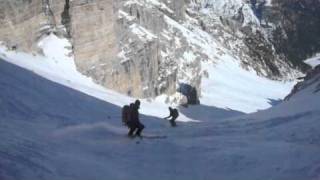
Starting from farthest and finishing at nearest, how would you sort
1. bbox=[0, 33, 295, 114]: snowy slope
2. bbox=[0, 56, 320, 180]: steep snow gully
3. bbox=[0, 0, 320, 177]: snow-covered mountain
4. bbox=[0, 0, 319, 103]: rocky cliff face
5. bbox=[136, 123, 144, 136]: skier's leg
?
bbox=[0, 0, 319, 103]: rocky cliff face, bbox=[0, 33, 295, 114]: snowy slope, bbox=[136, 123, 144, 136]: skier's leg, bbox=[0, 0, 320, 177]: snow-covered mountain, bbox=[0, 56, 320, 180]: steep snow gully

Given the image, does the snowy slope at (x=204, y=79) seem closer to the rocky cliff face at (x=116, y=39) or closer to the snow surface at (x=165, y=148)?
the rocky cliff face at (x=116, y=39)

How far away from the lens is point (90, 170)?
51.6 feet

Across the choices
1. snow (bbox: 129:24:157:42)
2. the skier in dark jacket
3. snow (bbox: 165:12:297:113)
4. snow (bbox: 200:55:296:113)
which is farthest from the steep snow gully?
snow (bbox: 200:55:296:113)

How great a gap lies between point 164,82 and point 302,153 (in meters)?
48.5

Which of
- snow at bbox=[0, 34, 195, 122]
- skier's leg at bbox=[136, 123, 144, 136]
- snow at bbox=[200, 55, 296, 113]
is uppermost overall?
skier's leg at bbox=[136, 123, 144, 136]

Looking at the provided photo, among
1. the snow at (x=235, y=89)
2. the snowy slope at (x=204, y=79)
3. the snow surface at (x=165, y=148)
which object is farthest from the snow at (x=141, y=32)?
the snow surface at (x=165, y=148)

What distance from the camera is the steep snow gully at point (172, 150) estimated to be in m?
15.4

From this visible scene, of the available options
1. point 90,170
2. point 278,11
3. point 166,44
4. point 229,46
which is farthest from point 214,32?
point 90,170

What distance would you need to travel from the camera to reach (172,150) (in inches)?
752

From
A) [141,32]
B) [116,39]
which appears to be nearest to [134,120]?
[116,39]

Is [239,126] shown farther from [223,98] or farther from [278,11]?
[278,11]

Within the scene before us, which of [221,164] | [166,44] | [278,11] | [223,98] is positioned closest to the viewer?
[221,164]

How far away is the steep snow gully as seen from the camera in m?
15.4

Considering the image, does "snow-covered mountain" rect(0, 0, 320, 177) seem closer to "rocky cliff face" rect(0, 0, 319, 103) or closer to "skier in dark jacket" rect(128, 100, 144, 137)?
"rocky cliff face" rect(0, 0, 319, 103)
